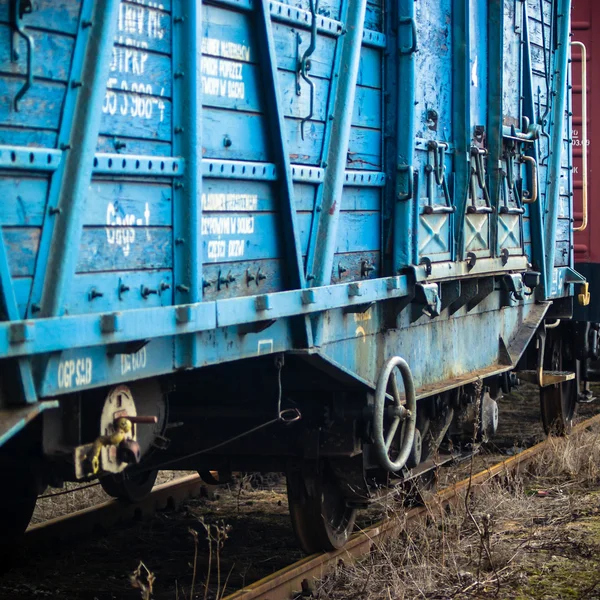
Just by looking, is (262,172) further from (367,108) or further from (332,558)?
(332,558)

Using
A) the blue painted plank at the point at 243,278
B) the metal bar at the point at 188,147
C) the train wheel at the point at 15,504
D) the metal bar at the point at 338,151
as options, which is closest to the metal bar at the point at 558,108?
the metal bar at the point at 338,151

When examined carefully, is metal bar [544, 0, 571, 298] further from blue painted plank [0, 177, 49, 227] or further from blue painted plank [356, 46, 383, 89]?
blue painted plank [0, 177, 49, 227]

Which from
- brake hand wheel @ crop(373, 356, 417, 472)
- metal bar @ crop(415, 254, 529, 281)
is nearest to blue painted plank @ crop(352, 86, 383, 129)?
metal bar @ crop(415, 254, 529, 281)

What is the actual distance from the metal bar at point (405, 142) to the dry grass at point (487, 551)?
1.58 m

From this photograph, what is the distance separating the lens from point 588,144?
11.3m

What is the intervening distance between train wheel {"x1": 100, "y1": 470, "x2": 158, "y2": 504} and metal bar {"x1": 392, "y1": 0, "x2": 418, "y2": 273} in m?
2.03

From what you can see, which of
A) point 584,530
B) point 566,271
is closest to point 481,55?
point 566,271

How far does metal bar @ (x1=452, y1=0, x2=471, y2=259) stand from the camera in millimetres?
6957

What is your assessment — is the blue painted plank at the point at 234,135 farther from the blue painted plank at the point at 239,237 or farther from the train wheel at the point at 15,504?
the train wheel at the point at 15,504

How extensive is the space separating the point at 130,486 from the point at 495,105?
353 centimetres

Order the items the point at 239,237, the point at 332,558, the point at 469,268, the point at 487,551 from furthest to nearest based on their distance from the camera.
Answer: the point at 469,268
the point at 332,558
the point at 487,551
the point at 239,237

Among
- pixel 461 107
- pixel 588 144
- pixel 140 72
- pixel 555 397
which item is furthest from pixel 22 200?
pixel 588 144

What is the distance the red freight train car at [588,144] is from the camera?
1105 cm

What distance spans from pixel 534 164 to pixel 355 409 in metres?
2.87
